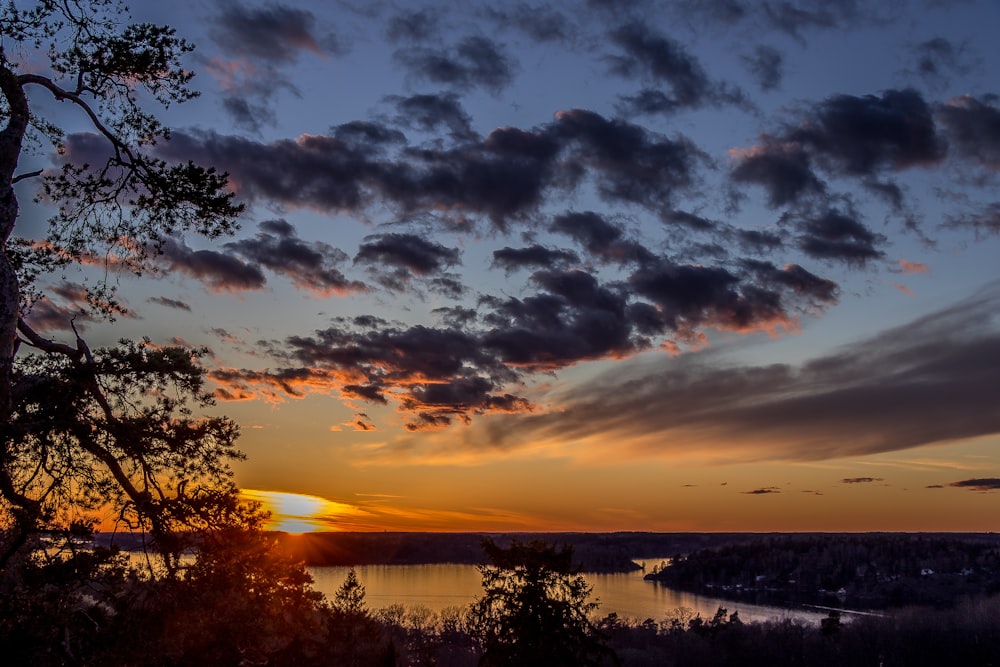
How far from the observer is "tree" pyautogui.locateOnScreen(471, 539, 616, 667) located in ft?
96.2

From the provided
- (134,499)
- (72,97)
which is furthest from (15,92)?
(134,499)

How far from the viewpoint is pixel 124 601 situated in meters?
13.0

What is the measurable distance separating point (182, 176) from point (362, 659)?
3693cm

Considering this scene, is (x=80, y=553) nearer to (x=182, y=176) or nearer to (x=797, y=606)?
(x=182, y=176)

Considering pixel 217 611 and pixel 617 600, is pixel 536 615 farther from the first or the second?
pixel 617 600

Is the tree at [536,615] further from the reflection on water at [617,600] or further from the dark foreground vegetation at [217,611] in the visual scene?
the reflection on water at [617,600]

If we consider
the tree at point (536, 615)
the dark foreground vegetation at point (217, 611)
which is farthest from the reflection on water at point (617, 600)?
the dark foreground vegetation at point (217, 611)

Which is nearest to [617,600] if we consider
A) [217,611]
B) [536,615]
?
[536,615]

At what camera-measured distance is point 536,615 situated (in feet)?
98.6

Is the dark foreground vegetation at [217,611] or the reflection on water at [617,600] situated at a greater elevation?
the dark foreground vegetation at [217,611]

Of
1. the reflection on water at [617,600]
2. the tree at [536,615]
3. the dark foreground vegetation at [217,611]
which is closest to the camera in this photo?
the dark foreground vegetation at [217,611]

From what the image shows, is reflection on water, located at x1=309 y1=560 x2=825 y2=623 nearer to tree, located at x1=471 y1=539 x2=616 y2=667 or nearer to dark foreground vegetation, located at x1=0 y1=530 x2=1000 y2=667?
tree, located at x1=471 y1=539 x2=616 y2=667

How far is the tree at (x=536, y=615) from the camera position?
29.3 m

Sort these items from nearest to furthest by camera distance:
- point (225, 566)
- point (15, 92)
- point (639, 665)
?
point (15, 92) < point (225, 566) < point (639, 665)
